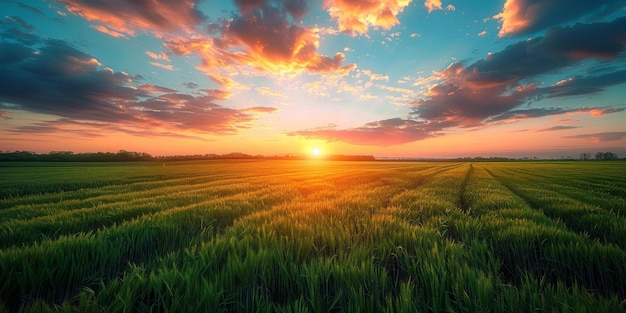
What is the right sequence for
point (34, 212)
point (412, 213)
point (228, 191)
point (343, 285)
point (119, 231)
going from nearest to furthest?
point (343, 285) → point (119, 231) → point (412, 213) → point (34, 212) → point (228, 191)

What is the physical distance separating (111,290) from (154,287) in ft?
1.25

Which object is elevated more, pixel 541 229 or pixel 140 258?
pixel 541 229

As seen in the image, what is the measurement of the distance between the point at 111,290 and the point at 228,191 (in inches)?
437

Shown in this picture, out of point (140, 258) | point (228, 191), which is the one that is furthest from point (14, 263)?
point (228, 191)

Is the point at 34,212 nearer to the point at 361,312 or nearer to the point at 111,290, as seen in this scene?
the point at 111,290

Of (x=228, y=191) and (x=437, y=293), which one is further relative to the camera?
(x=228, y=191)

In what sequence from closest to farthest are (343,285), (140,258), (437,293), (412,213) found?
(437,293) → (343,285) → (140,258) → (412,213)

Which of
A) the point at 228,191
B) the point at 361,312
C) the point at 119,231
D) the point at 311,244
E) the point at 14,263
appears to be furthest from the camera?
the point at 228,191

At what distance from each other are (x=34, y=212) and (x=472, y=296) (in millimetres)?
10968

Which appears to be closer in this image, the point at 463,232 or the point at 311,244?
the point at 311,244

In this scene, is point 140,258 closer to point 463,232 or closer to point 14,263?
point 14,263

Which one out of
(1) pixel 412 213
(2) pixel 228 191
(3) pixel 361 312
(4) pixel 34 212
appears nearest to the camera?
(3) pixel 361 312

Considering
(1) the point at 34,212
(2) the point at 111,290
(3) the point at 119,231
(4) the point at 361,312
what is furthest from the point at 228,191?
(4) the point at 361,312

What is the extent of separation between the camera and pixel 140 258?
13.4 feet
